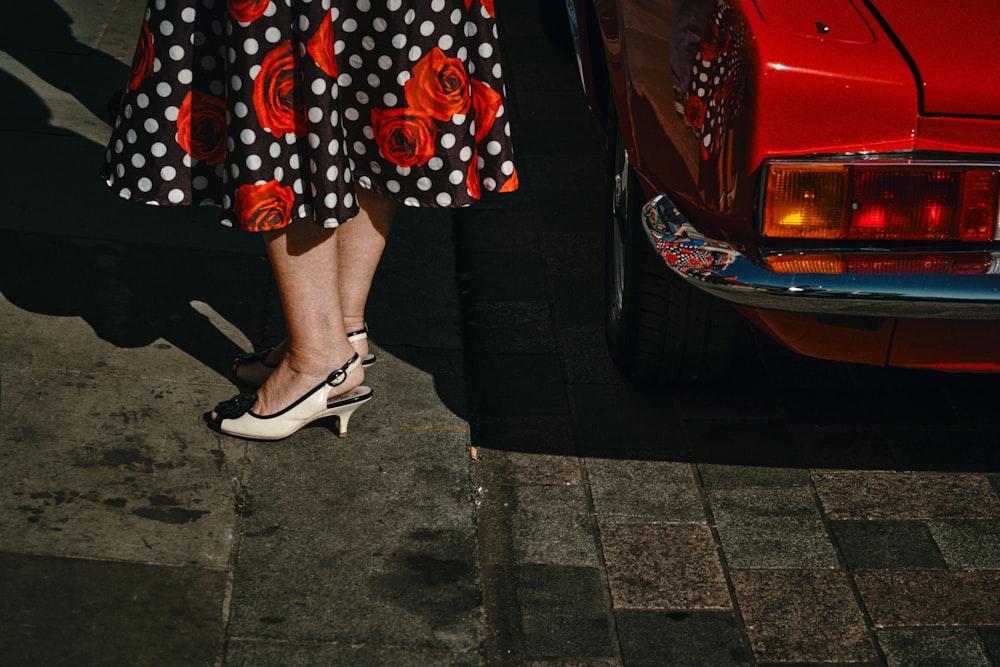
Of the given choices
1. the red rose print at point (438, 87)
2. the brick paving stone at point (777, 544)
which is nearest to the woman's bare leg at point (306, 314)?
the red rose print at point (438, 87)

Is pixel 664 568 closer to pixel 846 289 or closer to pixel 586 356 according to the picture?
pixel 846 289

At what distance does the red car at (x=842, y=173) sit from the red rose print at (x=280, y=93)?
0.79 metres

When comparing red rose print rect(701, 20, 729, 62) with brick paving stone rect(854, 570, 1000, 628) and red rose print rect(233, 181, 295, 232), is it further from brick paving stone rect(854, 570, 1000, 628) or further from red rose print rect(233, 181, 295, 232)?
brick paving stone rect(854, 570, 1000, 628)

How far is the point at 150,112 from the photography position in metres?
2.62

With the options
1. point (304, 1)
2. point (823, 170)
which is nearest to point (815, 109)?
point (823, 170)

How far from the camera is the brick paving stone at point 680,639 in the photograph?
247cm

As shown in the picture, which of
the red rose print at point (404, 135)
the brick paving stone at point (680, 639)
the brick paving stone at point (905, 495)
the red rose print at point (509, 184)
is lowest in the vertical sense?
the brick paving stone at point (905, 495)

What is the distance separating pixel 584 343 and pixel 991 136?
4.89 feet

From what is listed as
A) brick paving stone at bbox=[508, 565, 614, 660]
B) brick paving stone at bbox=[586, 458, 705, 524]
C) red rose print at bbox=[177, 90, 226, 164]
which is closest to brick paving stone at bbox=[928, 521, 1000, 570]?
brick paving stone at bbox=[586, 458, 705, 524]

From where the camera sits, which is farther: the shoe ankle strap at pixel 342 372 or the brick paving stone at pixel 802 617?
the shoe ankle strap at pixel 342 372

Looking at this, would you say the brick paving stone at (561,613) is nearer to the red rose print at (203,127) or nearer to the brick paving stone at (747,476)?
the brick paving stone at (747,476)

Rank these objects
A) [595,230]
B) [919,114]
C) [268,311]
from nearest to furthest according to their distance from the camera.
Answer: [919,114], [268,311], [595,230]

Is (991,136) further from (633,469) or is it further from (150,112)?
(150,112)

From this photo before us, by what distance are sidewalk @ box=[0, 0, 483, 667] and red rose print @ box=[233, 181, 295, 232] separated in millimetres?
600
